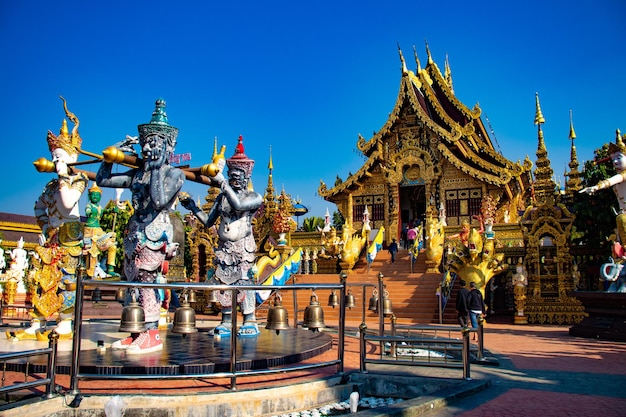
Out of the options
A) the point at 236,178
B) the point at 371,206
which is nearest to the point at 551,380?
the point at 236,178

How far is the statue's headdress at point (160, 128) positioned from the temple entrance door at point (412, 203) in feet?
78.7

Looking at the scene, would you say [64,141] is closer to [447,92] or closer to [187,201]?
[187,201]

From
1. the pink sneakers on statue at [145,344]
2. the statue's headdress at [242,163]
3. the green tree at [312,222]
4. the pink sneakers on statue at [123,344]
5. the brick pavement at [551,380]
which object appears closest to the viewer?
the brick pavement at [551,380]

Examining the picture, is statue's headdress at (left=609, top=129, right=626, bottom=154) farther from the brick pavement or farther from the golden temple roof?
the golden temple roof

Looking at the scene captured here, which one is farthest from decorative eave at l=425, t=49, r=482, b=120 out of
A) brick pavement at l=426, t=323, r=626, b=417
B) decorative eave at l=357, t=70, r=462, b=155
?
brick pavement at l=426, t=323, r=626, b=417

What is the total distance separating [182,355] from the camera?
20.2 ft

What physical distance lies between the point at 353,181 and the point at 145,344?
2315cm

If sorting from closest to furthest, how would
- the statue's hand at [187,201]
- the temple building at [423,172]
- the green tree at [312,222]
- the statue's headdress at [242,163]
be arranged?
the statue's hand at [187,201] → the statue's headdress at [242,163] → the temple building at [423,172] → the green tree at [312,222]

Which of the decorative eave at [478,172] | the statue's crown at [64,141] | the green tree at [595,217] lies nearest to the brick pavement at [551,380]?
the statue's crown at [64,141]

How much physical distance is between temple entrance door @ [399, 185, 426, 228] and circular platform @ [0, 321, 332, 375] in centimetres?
2247

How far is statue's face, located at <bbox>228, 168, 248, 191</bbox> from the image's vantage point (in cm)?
874

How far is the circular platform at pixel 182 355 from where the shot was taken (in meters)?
5.35

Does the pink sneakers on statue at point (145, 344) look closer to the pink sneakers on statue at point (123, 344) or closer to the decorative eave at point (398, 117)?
the pink sneakers on statue at point (123, 344)

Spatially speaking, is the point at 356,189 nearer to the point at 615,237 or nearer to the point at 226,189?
the point at 615,237
